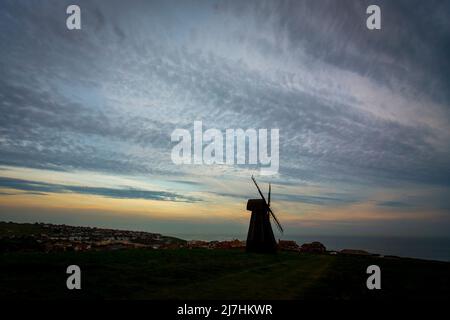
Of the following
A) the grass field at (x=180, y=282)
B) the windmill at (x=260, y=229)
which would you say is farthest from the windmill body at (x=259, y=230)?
the grass field at (x=180, y=282)

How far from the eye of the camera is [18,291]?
463 inches

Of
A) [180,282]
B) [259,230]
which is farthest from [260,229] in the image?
[180,282]

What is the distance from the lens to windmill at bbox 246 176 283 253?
126ft

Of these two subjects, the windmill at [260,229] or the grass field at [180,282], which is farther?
the windmill at [260,229]

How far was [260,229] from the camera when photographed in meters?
39.1

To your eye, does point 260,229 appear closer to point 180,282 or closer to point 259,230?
point 259,230

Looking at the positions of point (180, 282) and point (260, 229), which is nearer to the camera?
point (180, 282)

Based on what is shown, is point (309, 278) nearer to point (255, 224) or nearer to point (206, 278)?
A: point (206, 278)

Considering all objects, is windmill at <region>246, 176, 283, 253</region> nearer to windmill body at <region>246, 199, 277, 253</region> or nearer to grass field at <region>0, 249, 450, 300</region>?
windmill body at <region>246, 199, 277, 253</region>

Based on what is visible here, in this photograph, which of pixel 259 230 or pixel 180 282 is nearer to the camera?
pixel 180 282

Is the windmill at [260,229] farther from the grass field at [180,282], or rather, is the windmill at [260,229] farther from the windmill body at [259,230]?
the grass field at [180,282]

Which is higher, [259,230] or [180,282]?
[180,282]

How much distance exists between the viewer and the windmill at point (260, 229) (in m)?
38.4
